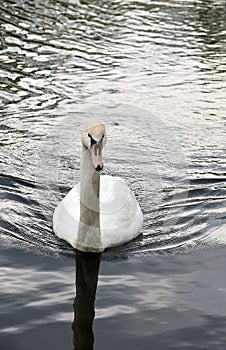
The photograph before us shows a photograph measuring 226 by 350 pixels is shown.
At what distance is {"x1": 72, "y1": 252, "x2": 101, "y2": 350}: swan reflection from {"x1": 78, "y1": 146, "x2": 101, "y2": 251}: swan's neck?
0.49 feet

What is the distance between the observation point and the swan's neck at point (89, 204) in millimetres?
7652

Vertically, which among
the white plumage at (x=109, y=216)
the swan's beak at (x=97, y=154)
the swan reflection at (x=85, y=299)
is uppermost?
the swan's beak at (x=97, y=154)

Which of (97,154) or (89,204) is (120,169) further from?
(97,154)

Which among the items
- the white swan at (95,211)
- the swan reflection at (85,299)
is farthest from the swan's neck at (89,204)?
the swan reflection at (85,299)

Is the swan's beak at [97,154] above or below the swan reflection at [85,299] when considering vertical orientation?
above

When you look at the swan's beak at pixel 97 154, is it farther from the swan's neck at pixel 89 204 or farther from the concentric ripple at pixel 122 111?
the concentric ripple at pixel 122 111

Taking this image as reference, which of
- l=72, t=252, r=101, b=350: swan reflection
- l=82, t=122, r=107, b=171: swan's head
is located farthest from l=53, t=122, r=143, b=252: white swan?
l=72, t=252, r=101, b=350: swan reflection

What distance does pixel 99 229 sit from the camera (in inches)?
311

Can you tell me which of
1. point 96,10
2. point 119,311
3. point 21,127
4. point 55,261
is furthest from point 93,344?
point 96,10

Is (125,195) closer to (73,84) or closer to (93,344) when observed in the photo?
(93,344)

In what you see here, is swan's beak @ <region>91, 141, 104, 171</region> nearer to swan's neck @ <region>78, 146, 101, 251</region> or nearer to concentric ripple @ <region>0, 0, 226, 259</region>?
swan's neck @ <region>78, 146, 101, 251</region>

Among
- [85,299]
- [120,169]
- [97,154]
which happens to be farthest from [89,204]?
[120,169]

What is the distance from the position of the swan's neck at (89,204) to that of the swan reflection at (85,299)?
150mm

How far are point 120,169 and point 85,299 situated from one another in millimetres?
3166
